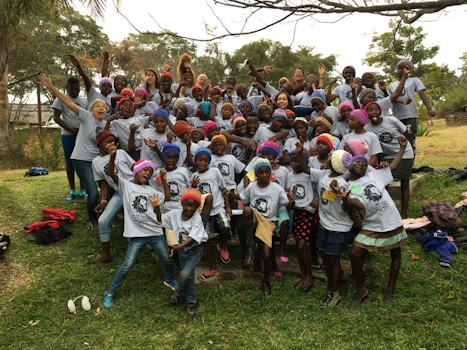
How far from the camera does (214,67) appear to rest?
34031 mm

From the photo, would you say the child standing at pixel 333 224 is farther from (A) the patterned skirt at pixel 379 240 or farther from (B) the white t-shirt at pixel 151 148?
(B) the white t-shirt at pixel 151 148

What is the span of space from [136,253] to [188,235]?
727 mm

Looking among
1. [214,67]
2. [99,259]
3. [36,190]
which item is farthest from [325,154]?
[214,67]

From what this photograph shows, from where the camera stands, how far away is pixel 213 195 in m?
4.86

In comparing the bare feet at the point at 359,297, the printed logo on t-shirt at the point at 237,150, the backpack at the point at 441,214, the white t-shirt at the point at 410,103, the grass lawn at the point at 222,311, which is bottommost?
the grass lawn at the point at 222,311

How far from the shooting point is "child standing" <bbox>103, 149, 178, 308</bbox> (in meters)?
4.31

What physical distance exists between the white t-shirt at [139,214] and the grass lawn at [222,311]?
795mm

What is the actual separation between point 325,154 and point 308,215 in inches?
31.3

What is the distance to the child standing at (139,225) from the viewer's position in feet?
14.1

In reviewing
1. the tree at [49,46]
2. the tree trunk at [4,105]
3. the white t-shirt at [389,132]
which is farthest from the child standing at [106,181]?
the tree at [49,46]

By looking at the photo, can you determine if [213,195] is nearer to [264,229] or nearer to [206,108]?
[264,229]

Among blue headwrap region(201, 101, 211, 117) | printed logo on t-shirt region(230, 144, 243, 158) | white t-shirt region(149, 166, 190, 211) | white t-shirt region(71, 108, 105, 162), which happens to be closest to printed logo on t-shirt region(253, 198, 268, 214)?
white t-shirt region(149, 166, 190, 211)

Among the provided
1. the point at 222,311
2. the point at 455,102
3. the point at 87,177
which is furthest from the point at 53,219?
the point at 455,102

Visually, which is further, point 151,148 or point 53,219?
point 53,219
